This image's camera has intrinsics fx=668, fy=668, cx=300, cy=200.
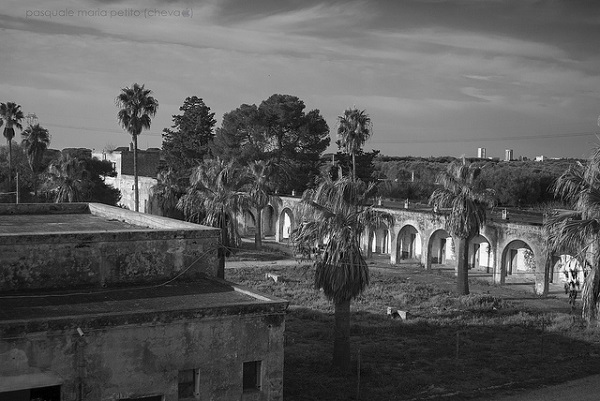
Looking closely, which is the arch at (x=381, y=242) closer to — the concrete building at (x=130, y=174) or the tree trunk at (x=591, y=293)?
the concrete building at (x=130, y=174)

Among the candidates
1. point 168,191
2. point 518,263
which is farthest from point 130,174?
point 518,263

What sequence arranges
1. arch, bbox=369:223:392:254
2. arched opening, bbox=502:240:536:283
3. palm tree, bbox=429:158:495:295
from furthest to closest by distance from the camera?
arch, bbox=369:223:392:254, arched opening, bbox=502:240:536:283, palm tree, bbox=429:158:495:295

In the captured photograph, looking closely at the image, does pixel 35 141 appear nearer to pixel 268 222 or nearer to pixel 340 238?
pixel 268 222

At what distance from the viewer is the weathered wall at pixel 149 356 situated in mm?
11711

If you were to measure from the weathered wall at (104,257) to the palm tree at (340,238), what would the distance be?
3928 mm

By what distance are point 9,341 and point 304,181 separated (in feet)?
156

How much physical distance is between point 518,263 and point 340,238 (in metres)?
23.4

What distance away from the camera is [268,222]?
59.9 meters

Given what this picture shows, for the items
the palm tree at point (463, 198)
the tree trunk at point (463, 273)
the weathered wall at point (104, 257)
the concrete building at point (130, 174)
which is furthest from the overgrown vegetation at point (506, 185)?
the weathered wall at point (104, 257)

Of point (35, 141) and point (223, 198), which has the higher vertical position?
point (35, 141)

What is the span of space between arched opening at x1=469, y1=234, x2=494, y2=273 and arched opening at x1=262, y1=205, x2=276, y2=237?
69.1 ft

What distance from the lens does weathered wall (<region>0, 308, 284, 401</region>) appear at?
11711mm

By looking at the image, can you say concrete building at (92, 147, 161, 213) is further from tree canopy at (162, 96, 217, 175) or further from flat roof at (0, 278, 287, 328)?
flat roof at (0, 278, 287, 328)

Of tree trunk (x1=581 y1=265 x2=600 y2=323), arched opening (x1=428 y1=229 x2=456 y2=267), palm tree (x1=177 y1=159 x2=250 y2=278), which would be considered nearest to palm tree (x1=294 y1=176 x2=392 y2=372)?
tree trunk (x1=581 y1=265 x2=600 y2=323)
